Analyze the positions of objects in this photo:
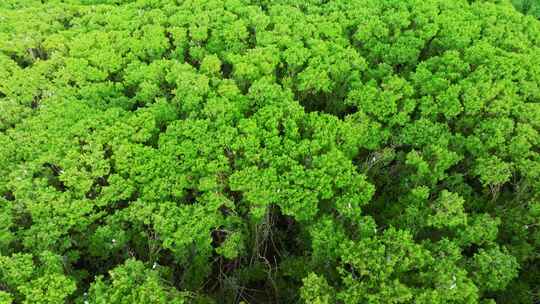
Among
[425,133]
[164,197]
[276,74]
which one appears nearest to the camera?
[164,197]

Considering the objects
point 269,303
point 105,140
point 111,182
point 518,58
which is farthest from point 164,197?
point 518,58

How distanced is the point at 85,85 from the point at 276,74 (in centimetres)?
533

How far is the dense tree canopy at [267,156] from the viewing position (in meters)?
8.00

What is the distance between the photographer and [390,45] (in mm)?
12555

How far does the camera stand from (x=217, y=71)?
37.3 feet

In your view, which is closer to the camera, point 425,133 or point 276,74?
point 425,133

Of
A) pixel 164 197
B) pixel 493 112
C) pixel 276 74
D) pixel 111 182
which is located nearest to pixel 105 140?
pixel 111 182

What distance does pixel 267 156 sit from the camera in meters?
9.39

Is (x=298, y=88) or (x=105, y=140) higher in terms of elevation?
(x=298, y=88)

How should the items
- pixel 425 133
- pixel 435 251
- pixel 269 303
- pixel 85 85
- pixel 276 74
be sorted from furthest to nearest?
1. pixel 276 74
2. pixel 85 85
3. pixel 425 133
4. pixel 269 303
5. pixel 435 251

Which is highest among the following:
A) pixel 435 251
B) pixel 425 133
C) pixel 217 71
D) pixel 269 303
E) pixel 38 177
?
pixel 217 71

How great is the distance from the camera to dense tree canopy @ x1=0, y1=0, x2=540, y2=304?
8000mm

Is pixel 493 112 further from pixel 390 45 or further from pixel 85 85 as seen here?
pixel 85 85

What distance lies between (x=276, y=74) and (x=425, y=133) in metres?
4.50
